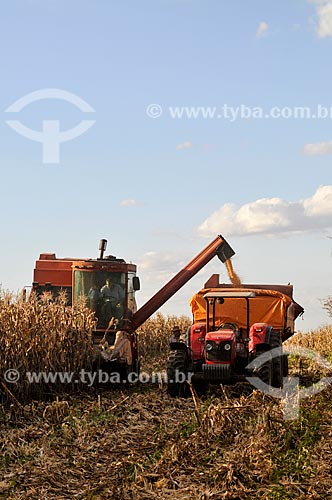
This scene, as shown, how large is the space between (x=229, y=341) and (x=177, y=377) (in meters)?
1.09

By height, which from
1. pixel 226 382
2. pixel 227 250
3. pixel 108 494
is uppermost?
pixel 227 250

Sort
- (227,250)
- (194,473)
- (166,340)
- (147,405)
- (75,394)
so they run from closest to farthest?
1. (194,473)
2. (147,405)
3. (75,394)
4. (227,250)
5. (166,340)

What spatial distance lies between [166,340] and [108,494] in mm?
17861

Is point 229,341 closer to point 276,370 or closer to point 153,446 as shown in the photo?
point 276,370

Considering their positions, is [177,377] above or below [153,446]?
above

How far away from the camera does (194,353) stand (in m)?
13.6

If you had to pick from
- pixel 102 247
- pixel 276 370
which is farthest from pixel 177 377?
pixel 102 247

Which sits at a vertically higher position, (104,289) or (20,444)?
(104,289)

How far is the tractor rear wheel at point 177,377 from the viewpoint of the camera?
42.7 ft

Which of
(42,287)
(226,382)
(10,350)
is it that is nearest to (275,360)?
(226,382)

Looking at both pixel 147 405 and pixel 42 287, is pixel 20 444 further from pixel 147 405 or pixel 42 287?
pixel 42 287

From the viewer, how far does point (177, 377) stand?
512 inches

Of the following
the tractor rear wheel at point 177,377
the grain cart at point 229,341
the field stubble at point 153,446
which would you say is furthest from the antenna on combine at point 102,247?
the tractor rear wheel at point 177,377

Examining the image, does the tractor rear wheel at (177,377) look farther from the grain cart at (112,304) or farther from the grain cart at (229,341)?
the grain cart at (112,304)
